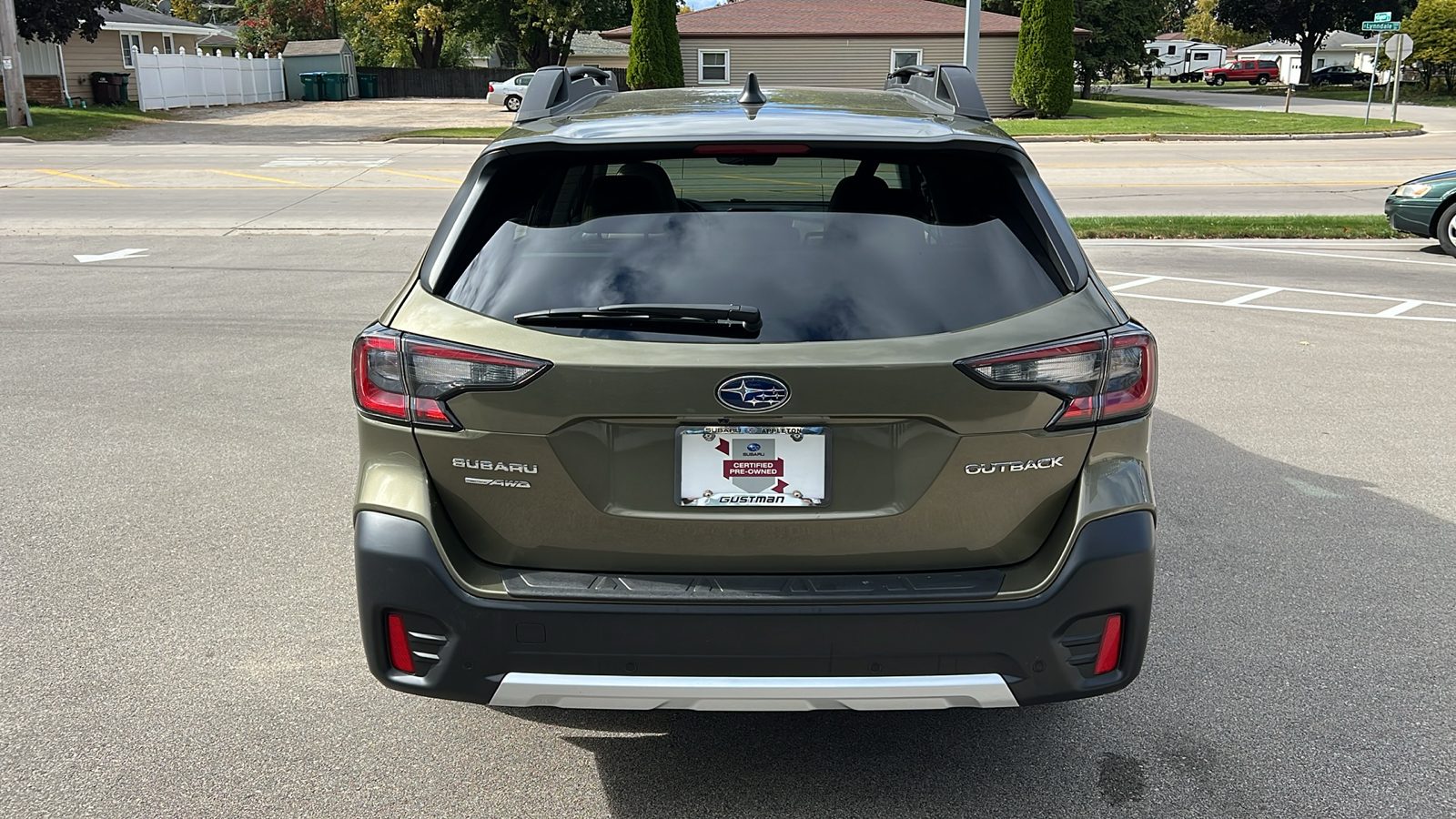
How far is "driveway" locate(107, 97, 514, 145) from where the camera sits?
3238 centimetres

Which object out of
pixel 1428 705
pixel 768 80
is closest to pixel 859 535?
pixel 1428 705

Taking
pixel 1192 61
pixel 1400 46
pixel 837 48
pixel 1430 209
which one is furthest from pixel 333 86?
pixel 1192 61

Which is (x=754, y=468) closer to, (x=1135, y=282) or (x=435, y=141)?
(x=1135, y=282)

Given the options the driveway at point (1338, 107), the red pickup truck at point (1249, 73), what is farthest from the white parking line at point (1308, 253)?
the red pickup truck at point (1249, 73)

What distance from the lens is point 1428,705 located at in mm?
3729

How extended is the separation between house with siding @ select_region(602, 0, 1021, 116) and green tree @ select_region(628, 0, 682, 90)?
8.05ft

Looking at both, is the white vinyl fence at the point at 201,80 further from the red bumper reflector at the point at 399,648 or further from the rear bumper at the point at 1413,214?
the red bumper reflector at the point at 399,648

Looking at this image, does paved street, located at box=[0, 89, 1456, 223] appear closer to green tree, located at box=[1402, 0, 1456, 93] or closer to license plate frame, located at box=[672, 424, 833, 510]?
license plate frame, located at box=[672, 424, 833, 510]

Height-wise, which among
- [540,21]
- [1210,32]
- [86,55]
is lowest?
[86,55]

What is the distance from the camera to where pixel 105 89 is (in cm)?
4306

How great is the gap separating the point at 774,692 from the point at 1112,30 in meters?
52.5

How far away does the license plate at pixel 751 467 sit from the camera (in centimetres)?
271

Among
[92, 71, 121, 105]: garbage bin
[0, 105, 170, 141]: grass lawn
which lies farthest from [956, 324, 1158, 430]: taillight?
[92, 71, 121, 105]: garbage bin

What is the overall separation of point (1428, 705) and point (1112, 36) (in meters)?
51.0
